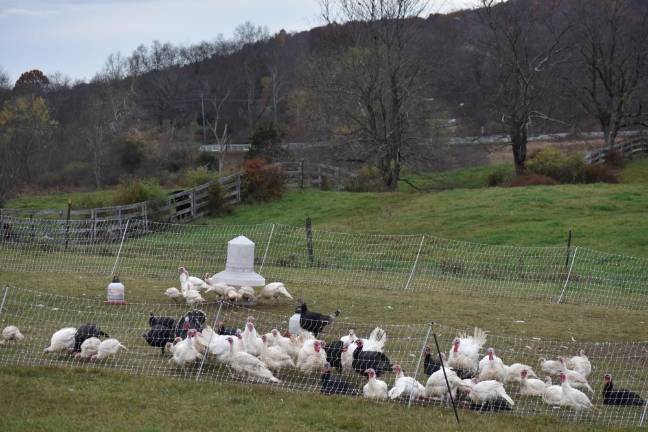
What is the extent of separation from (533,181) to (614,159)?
8259 mm

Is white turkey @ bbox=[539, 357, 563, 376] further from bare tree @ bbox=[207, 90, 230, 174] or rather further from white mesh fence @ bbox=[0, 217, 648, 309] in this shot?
bare tree @ bbox=[207, 90, 230, 174]

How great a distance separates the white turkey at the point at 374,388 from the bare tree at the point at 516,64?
30.9 meters

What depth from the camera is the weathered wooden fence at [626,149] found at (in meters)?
41.7

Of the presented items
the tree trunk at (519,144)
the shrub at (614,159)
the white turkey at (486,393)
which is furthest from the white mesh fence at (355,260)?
the shrub at (614,159)

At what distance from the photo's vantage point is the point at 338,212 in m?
32.5

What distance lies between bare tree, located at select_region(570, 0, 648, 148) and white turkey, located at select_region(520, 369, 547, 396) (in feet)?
118

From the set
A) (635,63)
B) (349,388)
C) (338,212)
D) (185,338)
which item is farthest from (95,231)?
(635,63)

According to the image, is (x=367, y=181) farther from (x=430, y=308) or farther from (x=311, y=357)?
(x=311, y=357)

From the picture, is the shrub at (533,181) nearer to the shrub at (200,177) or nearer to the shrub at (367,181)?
the shrub at (367,181)

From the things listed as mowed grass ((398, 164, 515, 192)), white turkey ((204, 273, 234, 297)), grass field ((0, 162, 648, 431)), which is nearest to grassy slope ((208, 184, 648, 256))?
grass field ((0, 162, 648, 431))

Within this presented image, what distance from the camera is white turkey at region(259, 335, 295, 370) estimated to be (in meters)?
11.1

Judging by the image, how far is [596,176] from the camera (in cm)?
3728


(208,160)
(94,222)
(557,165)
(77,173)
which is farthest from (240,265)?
(77,173)

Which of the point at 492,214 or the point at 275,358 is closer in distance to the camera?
the point at 275,358
